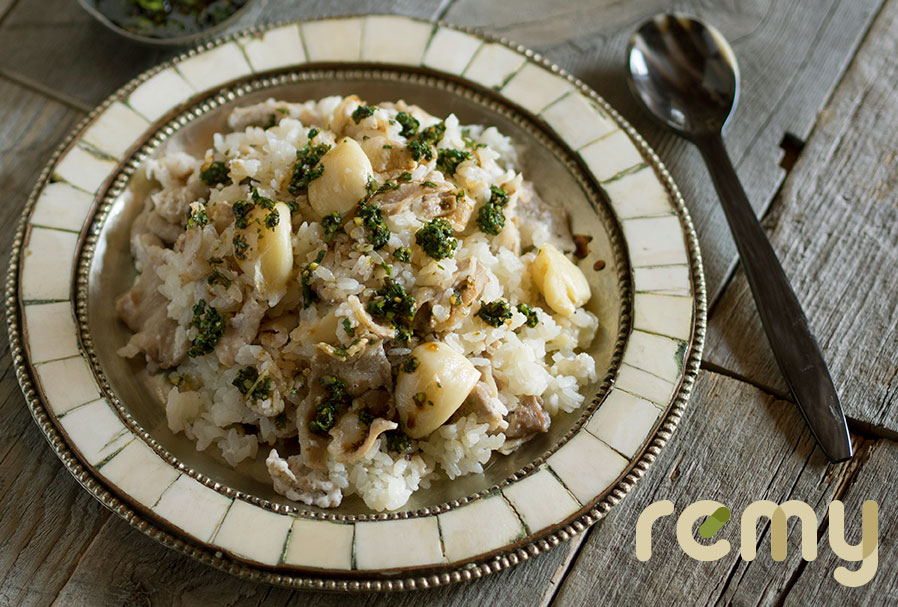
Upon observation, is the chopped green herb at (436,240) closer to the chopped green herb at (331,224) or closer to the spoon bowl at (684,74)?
the chopped green herb at (331,224)

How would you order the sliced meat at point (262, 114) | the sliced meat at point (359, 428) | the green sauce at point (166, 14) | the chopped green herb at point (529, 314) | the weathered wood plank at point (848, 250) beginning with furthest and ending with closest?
the green sauce at point (166, 14) < the sliced meat at point (262, 114) < the weathered wood plank at point (848, 250) < the chopped green herb at point (529, 314) < the sliced meat at point (359, 428)

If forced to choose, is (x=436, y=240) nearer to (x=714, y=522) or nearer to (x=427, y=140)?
(x=427, y=140)

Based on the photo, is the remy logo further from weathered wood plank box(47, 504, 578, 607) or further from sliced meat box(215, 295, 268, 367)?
sliced meat box(215, 295, 268, 367)

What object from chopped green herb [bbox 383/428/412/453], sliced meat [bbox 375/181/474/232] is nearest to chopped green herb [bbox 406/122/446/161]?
sliced meat [bbox 375/181/474/232]

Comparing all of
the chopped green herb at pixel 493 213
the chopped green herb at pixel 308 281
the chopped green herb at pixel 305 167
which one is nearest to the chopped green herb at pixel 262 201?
the chopped green herb at pixel 305 167

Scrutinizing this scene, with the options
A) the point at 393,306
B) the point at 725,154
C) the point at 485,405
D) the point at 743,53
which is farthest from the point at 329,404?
the point at 743,53
